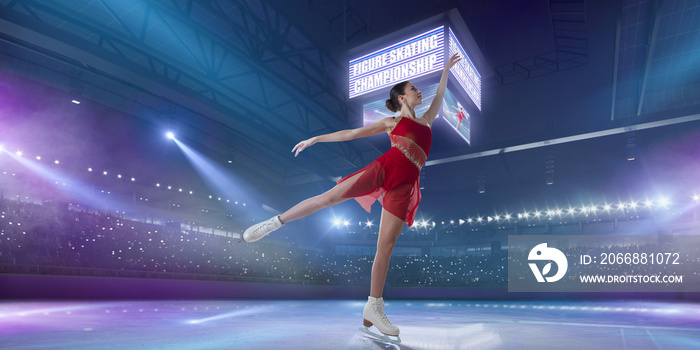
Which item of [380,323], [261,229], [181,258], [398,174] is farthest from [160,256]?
[398,174]

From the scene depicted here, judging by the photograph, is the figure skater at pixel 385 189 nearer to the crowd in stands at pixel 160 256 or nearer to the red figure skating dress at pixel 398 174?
the red figure skating dress at pixel 398 174

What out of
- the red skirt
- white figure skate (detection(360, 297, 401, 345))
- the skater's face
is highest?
the skater's face

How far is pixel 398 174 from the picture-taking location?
7.28 ft

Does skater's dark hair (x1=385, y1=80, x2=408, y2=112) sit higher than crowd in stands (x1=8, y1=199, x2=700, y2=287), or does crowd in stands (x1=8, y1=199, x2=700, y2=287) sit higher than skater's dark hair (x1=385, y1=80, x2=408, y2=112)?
skater's dark hair (x1=385, y1=80, x2=408, y2=112)

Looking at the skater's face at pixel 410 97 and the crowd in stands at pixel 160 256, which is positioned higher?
the skater's face at pixel 410 97

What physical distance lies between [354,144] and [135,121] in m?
5.92

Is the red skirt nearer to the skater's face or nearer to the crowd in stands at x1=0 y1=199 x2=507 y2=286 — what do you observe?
the skater's face

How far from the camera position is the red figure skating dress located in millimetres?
2209

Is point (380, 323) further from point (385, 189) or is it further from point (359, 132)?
point (359, 132)

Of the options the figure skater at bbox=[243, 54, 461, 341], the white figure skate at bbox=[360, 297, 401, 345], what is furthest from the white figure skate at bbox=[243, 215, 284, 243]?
the white figure skate at bbox=[360, 297, 401, 345]

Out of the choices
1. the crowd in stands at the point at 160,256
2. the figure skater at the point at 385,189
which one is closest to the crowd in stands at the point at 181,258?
the crowd in stands at the point at 160,256

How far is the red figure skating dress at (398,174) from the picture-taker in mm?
2209

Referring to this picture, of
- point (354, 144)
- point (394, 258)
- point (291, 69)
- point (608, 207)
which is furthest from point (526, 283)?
point (291, 69)

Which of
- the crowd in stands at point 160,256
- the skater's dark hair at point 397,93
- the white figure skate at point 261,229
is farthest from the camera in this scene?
the crowd in stands at point 160,256
